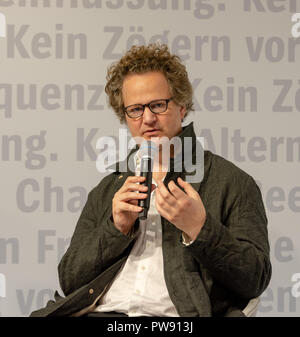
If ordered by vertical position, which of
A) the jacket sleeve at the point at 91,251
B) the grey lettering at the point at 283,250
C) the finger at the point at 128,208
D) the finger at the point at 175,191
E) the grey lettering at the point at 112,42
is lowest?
the grey lettering at the point at 283,250

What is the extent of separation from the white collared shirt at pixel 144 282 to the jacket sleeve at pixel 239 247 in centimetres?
15

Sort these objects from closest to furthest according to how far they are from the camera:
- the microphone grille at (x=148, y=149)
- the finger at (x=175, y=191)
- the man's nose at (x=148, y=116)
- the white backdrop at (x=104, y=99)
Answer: the finger at (x=175, y=191) < the microphone grille at (x=148, y=149) < the man's nose at (x=148, y=116) < the white backdrop at (x=104, y=99)

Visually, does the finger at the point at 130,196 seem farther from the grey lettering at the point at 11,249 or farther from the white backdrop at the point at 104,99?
the grey lettering at the point at 11,249

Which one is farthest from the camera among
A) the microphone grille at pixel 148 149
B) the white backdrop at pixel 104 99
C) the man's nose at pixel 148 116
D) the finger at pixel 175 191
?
the white backdrop at pixel 104 99

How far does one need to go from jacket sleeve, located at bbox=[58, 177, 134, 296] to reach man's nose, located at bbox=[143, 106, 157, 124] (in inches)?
12.8

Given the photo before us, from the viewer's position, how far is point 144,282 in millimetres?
1647

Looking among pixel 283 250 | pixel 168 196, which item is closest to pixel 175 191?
pixel 168 196

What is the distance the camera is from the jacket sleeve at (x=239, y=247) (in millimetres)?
1518

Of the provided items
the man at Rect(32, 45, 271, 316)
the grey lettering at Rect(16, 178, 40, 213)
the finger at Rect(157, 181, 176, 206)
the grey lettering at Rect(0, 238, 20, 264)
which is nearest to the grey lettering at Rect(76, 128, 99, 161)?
the grey lettering at Rect(16, 178, 40, 213)

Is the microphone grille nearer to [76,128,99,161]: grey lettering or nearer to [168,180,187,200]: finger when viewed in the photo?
[168,180,187,200]: finger

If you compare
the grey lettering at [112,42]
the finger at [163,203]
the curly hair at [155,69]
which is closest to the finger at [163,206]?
the finger at [163,203]

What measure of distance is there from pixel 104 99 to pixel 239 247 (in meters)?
1.17
